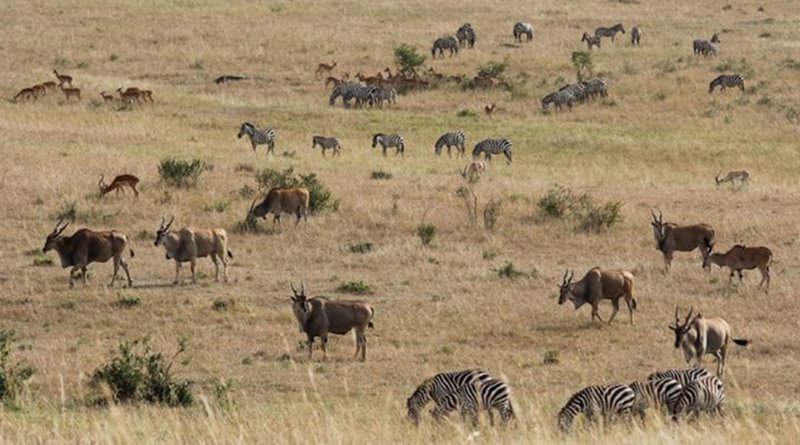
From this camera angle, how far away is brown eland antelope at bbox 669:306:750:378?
18.2m

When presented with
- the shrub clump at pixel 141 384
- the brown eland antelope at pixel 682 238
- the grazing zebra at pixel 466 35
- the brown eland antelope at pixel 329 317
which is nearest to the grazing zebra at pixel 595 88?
the grazing zebra at pixel 466 35

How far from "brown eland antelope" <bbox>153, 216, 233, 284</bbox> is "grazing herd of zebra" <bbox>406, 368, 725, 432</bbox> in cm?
1117

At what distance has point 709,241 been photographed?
2584 centimetres

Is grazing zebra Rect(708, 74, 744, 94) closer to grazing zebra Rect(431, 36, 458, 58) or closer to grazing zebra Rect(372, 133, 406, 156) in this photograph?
grazing zebra Rect(431, 36, 458, 58)

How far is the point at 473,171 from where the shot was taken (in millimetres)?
35531

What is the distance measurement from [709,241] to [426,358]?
27.7 ft

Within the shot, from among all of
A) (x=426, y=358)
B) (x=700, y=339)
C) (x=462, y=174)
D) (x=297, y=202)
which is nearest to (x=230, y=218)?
(x=297, y=202)

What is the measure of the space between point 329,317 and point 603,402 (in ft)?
25.7

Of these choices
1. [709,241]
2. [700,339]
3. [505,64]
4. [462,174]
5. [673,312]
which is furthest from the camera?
[505,64]

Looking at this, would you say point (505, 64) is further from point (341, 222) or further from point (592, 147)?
point (341, 222)

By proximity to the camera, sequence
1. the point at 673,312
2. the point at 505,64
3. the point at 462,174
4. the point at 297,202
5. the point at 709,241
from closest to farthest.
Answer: the point at 673,312, the point at 709,241, the point at 297,202, the point at 462,174, the point at 505,64

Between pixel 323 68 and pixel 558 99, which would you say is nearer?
pixel 558 99

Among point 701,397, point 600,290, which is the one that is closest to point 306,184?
point 600,290

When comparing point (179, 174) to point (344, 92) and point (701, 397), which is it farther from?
point (701, 397)
